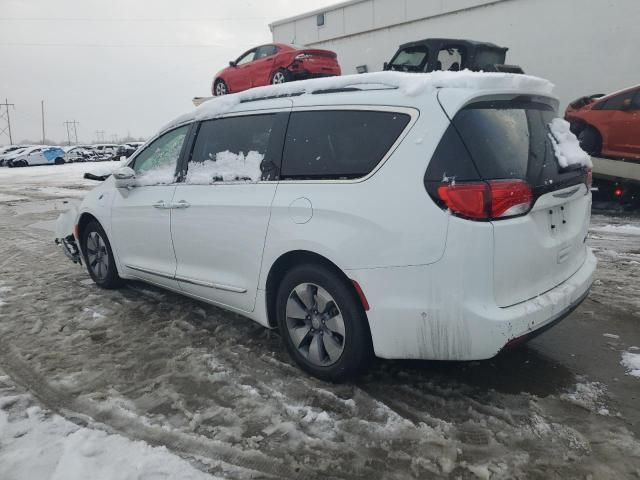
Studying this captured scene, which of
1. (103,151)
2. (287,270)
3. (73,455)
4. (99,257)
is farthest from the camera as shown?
(103,151)

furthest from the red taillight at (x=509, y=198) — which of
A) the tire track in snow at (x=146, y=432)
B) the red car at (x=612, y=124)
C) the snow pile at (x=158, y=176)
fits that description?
the red car at (x=612, y=124)

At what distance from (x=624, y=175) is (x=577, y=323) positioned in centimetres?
557

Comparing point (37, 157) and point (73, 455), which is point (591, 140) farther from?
point (37, 157)

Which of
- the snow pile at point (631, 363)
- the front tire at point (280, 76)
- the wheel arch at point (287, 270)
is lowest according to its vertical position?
the snow pile at point (631, 363)

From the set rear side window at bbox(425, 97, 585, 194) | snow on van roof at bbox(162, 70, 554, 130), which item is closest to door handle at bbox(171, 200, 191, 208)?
snow on van roof at bbox(162, 70, 554, 130)

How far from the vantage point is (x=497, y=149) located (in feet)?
8.46

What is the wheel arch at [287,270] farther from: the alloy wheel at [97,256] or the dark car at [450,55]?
the dark car at [450,55]

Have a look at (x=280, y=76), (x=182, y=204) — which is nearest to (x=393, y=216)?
(x=182, y=204)

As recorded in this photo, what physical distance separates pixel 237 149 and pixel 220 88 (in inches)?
370

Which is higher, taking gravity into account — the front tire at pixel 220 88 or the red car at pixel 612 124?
the front tire at pixel 220 88

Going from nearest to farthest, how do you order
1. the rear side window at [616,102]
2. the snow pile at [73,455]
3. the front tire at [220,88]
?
the snow pile at [73,455], the rear side window at [616,102], the front tire at [220,88]

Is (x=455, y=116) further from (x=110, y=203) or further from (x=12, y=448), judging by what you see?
(x=110, y=203)

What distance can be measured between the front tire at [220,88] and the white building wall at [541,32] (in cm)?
871

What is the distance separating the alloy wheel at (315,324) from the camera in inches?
116
